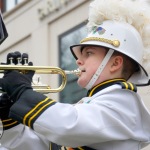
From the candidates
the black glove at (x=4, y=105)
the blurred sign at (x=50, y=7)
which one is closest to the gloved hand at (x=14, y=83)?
the black glove at (x=4, y=105)

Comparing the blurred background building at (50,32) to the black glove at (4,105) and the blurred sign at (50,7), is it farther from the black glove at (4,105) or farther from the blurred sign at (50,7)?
the black glove at (4,105)

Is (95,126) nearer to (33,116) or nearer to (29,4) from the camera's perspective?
(33,116)

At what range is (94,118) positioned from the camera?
348 cm

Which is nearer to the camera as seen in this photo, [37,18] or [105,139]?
[105,139]

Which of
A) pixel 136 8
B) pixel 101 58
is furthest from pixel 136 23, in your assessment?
pixel 101 58

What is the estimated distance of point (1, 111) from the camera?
4008 mm

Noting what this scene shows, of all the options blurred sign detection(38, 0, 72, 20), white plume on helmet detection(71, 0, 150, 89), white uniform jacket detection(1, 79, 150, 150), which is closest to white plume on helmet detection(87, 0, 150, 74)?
white plume on helmet detection(71, 0, 150, 89)

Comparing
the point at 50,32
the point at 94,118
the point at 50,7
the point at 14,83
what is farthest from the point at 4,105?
the point at 50,7

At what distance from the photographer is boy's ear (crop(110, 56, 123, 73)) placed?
12.7 feet

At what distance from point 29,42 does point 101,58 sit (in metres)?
12.5

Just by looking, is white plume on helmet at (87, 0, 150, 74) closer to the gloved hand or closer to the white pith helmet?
the white pith helmet

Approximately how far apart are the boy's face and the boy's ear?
0.06 metres

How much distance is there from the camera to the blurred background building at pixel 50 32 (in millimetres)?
13344

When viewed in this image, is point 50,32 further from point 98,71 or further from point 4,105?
point 98,71
